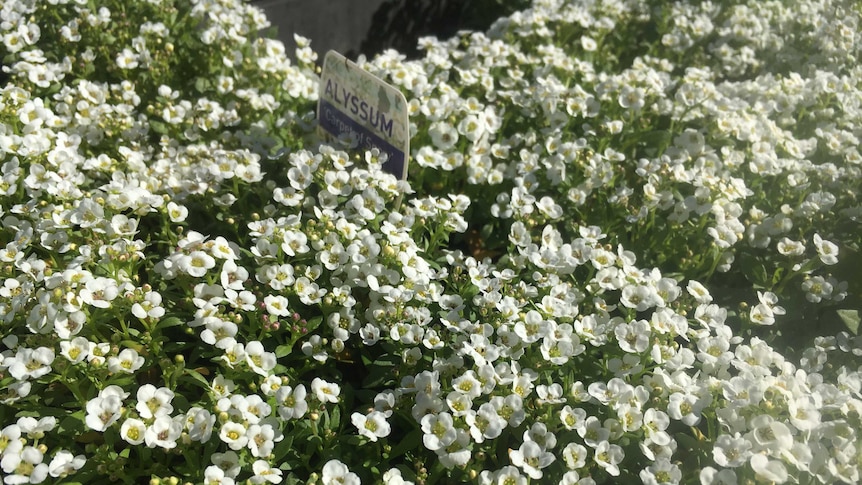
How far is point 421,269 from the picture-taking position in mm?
2645

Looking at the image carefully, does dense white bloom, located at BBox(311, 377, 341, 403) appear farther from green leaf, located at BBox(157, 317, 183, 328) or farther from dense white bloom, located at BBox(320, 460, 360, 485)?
green leaf, located at BBox(157, 317, 183, 328)

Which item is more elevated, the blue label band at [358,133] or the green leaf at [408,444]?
the blue label band at [358,133]

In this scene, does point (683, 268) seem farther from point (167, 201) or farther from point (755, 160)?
point (167, 201)

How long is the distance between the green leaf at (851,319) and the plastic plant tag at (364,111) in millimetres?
1915

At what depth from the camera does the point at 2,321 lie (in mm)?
2330

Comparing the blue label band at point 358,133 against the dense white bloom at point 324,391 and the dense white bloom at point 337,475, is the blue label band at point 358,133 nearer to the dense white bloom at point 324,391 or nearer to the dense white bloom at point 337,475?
the dense white bloom at point 324,391

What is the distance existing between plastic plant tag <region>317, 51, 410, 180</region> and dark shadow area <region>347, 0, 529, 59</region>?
210cm

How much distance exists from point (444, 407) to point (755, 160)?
6.76 feet

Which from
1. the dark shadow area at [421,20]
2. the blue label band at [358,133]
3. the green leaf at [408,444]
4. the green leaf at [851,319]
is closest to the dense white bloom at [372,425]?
the green leaf at [408,444]

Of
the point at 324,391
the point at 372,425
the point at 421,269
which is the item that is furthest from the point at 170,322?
the point at 421,269

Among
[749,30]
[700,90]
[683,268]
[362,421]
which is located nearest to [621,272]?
[683,268]

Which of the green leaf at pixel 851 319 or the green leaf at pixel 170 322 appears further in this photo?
the green leaf at pixel 851 319

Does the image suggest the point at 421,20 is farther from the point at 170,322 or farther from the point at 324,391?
the point at 324,391

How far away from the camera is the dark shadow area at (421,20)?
5.53 m
